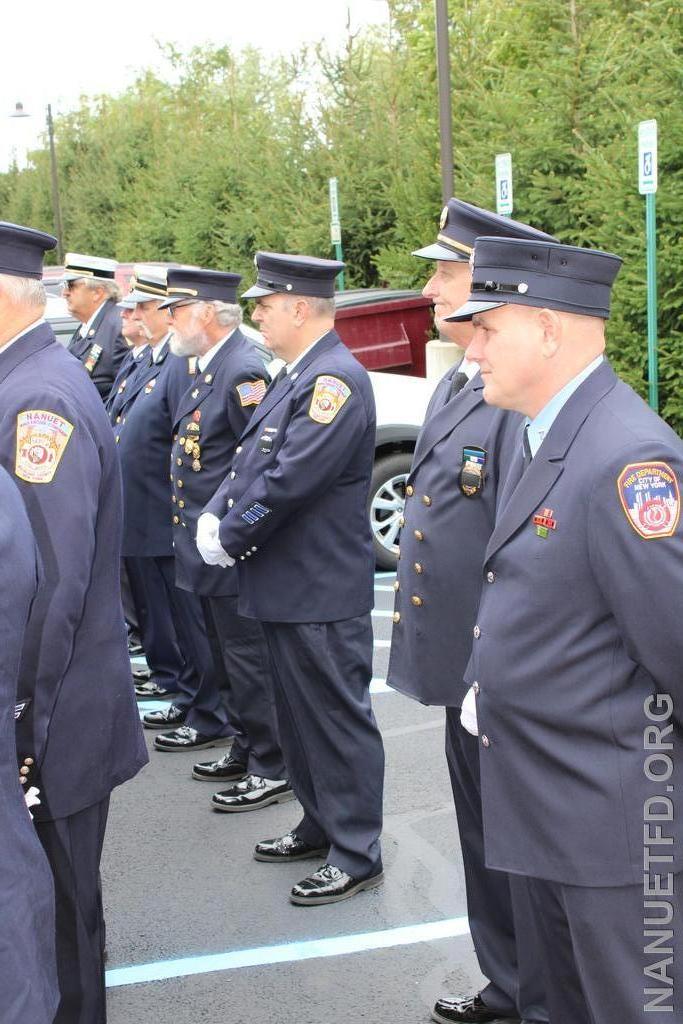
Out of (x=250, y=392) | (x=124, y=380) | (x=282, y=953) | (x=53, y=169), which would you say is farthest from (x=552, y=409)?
(x=53, y=169)

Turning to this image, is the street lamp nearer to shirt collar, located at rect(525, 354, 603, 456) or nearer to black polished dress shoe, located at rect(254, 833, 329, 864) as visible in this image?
black polished dress shoe, located at rect(254, 833, 329, 864)

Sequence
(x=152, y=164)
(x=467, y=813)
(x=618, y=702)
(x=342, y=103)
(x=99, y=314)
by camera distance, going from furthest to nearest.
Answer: (x=152, y=164)
(x=342, y=103)
(x=99, y=314)
(x=467, y=813)
(x=618, y=702)

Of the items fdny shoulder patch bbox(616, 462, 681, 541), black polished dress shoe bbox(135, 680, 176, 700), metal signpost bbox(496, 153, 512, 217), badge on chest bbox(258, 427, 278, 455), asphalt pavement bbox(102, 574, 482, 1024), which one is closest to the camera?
fdny shoulder patch bbox(616, 462, 681, 541)

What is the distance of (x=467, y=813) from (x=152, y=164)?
3349cm

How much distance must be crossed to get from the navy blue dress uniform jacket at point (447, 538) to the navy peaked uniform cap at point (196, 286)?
2.25 metres

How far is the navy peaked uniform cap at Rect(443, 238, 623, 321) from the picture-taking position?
2.60m

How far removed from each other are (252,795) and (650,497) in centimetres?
335

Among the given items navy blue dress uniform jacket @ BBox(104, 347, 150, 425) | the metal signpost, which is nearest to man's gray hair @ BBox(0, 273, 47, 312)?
navy blue dress uniform jacket @ BBox(104, 347, 150, 425)

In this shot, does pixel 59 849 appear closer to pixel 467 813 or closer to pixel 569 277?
pixel 467 813

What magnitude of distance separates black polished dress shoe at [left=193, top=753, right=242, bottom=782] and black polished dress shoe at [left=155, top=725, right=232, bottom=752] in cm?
38

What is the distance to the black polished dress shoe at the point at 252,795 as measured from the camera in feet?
17.5

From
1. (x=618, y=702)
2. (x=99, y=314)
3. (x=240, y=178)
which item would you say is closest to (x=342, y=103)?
(x=240, y=178)

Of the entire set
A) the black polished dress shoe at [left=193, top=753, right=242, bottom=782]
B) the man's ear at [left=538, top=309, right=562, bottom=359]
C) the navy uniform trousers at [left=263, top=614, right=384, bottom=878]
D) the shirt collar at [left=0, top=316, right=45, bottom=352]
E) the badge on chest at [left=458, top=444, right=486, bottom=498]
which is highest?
the shirt collar at [left=0, top=316, right=45, bottom=352]

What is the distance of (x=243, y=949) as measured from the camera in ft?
13.5
